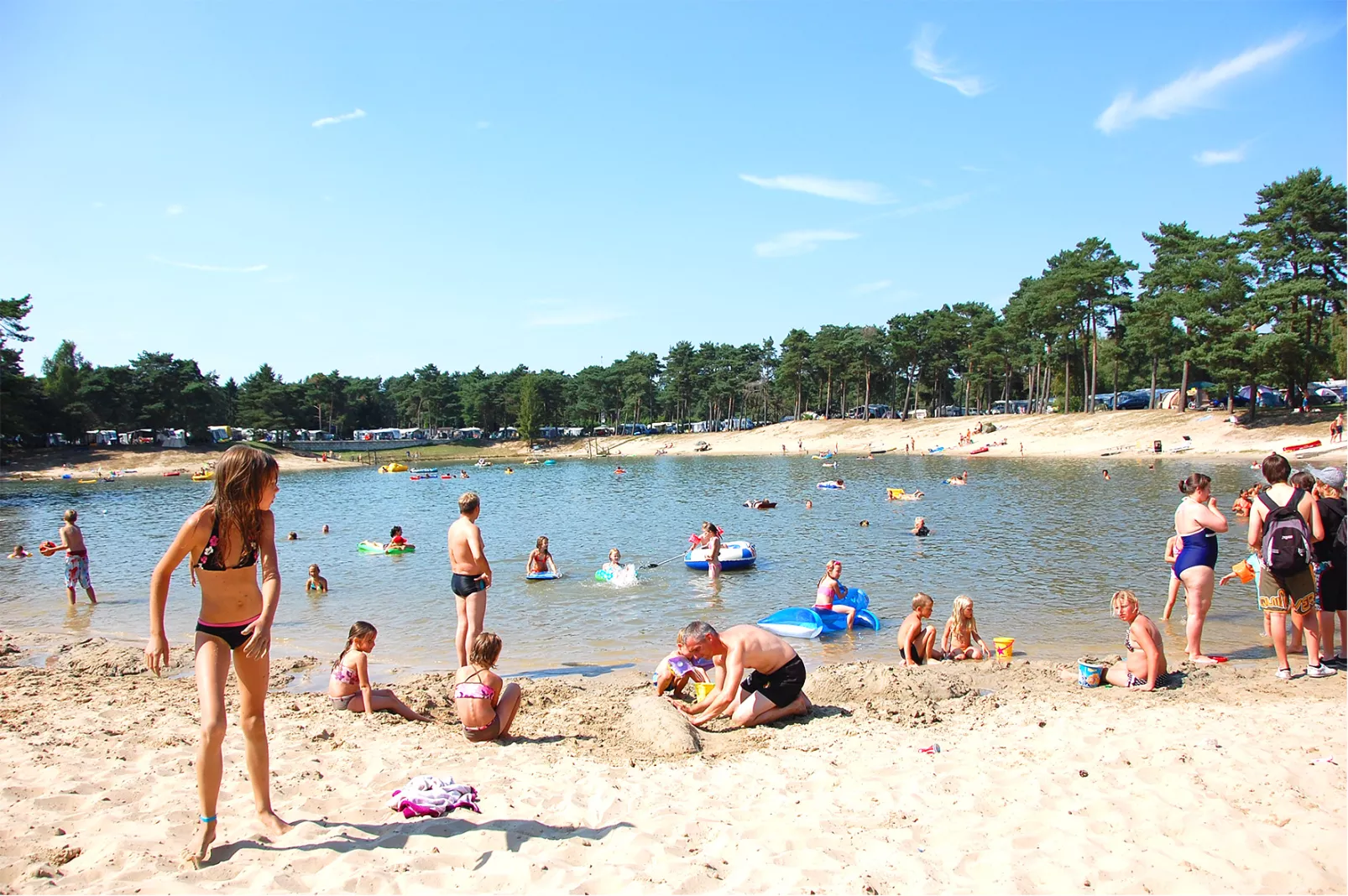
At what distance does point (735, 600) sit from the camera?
15570mm

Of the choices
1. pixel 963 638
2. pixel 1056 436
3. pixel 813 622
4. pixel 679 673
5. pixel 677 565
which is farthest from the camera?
pixel 1056 436

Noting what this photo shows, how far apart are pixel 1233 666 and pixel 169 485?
2678 inches

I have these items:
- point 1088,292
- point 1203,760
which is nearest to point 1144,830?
point 1203,760

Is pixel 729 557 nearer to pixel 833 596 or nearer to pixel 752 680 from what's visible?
Answer: pixel 833 596

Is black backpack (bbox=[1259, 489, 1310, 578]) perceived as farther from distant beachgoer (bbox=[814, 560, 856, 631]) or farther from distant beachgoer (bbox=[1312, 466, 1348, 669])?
distant beachgoer (bbox=[814, 560, 856, 631])

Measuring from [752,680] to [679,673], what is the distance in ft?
3.97

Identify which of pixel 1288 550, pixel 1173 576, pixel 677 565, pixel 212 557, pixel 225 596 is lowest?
pixel 677 565

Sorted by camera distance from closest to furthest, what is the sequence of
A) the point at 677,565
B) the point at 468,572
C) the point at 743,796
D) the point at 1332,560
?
the point at 743,796 → the point at 1332,560 → the point at 468,572 → the point at 677,565

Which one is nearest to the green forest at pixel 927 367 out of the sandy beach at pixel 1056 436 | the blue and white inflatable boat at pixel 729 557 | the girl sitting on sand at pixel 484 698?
the sandy beach at pixel 1056 436

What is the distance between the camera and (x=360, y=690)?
25.3ft

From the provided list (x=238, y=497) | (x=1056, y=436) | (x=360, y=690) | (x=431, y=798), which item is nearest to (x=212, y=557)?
(x=238, y=497)

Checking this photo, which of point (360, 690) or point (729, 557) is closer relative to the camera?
point (360, 690)

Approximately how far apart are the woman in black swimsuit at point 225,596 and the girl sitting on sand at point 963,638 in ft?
27.9

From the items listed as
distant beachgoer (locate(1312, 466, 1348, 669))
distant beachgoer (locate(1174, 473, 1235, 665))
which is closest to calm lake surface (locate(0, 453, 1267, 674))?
distant beachgoer (locate(1174, 473, 1235, 665))
